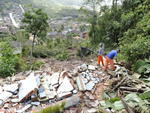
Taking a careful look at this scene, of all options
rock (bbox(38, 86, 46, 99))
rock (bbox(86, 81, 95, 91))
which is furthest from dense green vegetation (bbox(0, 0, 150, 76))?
rock (bbox(38, 86, 46, 99))

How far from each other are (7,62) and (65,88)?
574cm

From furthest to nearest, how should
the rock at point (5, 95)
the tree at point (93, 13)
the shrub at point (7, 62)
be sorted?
the tree at point (93, 13)
the shrub at point (7, 62)
the rock at point (5, 95)

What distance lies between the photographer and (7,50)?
9.96m

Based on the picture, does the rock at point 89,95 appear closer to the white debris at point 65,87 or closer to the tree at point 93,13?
the white debris at point 65,87

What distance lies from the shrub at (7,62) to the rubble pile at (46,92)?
3.54 m

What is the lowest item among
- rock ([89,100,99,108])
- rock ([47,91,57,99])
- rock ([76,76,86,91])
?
rock ([89,100,99,108])

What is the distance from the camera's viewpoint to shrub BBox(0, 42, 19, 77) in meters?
8.77

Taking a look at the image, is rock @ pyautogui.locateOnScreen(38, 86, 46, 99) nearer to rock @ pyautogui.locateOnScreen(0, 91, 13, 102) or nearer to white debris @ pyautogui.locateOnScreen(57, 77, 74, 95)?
white debris @ pyautogui.locateOnScreen(57, 77, 74, 95)

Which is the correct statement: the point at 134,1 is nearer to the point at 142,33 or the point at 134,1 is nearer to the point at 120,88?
the point at 142,33

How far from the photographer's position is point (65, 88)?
16.0 ft

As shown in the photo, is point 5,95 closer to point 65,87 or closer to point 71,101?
point 65,87

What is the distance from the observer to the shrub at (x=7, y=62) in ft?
28.8

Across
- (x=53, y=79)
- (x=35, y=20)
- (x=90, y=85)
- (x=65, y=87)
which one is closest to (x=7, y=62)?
(x=35, y=20)

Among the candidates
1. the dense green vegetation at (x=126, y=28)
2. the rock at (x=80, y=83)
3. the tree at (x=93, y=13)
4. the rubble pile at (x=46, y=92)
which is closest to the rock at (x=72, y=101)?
the rubble pile at (x=46, y=92)
